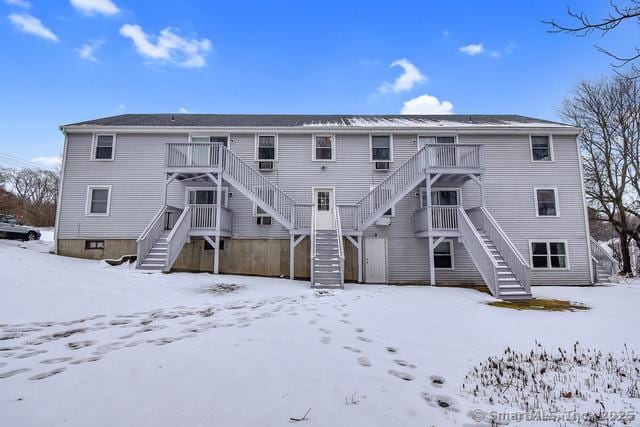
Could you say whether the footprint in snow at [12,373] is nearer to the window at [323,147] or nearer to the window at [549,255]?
the window at [323,147]

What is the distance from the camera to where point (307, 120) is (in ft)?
55.5

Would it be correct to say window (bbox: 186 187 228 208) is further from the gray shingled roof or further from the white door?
the white door

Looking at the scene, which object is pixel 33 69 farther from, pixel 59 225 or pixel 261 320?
pixel 261 320

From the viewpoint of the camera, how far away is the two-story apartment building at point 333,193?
513 inches

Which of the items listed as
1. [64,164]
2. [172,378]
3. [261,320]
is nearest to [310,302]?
[261,320]

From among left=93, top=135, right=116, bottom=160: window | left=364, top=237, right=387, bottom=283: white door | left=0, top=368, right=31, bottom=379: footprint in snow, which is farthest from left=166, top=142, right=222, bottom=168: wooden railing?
left=0, top=368, right=31, bottom=379: footprint in snow

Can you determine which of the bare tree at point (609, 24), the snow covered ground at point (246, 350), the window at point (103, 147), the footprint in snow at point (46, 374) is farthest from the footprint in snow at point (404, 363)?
the window at point (103, 147)

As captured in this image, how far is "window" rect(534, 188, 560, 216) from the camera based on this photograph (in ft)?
47.2

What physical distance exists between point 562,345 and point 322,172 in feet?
37.1

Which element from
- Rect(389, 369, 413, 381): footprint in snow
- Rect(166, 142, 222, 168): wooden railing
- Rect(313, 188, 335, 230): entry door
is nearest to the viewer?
Rect(389, 369, 413, 381): footprint in snow

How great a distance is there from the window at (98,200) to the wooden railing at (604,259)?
942 inches

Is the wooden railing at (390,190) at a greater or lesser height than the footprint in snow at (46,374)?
greater

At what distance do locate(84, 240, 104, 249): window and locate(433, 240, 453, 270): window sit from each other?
15.7 meters

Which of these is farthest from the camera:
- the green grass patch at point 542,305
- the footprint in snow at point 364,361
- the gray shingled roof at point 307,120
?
the gray shingled roof at point 307,120
